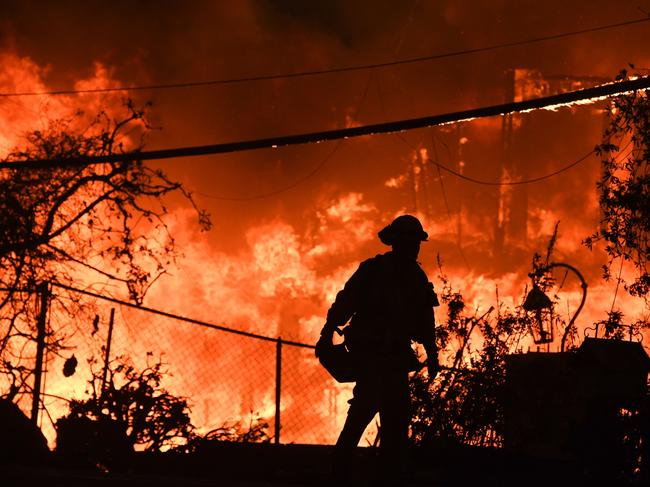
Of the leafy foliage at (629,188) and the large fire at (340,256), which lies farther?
the large fire at (340,256)

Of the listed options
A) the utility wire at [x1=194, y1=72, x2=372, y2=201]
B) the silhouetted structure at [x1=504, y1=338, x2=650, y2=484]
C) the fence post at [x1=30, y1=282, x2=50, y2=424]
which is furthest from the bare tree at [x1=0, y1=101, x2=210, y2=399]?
the utility wire at [x1=194, y1=72, x2=372, y2=201]

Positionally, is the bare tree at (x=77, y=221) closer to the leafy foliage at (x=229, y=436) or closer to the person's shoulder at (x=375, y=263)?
the leafy foliage at (x=229, y=436)

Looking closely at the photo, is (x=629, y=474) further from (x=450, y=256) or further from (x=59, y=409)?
(x=450, y=256)

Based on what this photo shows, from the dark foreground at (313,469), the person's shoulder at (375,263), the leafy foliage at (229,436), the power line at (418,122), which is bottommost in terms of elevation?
the dark foreground at (313,469)

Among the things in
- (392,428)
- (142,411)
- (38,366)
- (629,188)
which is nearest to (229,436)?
(142,411)

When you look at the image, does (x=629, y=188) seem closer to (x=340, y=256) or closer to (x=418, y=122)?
(x=418, y=122)

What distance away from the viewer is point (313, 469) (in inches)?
314

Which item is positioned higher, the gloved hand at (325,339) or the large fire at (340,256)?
the large fire at (340,256)

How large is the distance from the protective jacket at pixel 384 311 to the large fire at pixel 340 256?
19.8m

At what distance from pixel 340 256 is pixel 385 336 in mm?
49645

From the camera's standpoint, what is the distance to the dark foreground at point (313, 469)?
286 inches

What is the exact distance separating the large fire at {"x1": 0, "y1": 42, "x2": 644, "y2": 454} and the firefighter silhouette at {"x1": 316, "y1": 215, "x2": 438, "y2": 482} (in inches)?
779

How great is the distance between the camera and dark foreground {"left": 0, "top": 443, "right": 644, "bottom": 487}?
726 cm

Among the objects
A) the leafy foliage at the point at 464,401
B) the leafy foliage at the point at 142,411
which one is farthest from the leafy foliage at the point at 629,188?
the leafy foliage at the point at 142,411
